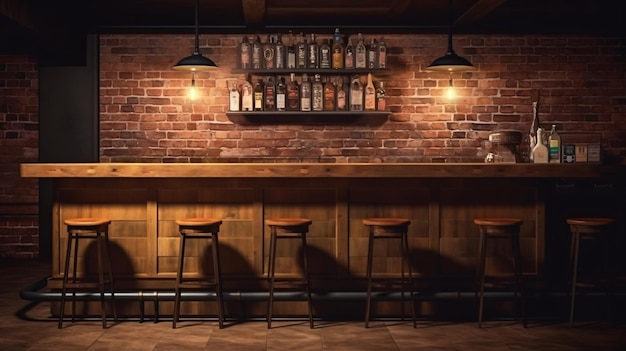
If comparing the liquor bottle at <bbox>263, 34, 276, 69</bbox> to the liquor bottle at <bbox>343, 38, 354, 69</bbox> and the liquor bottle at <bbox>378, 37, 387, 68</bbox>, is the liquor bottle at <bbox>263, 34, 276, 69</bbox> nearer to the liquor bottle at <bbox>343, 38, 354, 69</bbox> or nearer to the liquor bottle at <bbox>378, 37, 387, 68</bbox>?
the liquor bottle at <bbox>343, 38, 354, 69</bbox>

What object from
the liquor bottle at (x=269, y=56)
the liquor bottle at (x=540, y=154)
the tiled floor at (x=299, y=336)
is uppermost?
the liquor bottle at (x=269, y=56)

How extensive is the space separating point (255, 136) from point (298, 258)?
2324 millimetres

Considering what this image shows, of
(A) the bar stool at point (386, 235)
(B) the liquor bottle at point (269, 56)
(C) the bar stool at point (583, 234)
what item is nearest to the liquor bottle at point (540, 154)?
(C) the bar stool at point (583, 234)

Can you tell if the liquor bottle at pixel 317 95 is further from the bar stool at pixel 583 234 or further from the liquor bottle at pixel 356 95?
the bar stool at pixel 583 234

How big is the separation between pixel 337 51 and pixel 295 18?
0.50 meters

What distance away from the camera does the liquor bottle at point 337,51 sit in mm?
6781

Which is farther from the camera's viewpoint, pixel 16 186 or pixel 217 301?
pixel 16 186

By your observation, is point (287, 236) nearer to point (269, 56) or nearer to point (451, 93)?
point (269, 56)

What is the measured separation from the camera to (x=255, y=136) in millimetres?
7137

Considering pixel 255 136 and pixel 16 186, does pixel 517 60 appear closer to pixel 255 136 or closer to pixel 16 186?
pixel 255 136

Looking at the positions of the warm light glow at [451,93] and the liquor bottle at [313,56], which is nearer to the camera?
the liquor bottle at [313,56]

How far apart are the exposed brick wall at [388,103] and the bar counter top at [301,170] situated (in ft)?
7.45

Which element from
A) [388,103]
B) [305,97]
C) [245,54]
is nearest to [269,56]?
[245,54]

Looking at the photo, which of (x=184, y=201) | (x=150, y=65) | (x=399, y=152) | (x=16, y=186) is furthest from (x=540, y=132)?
(x=16, y=186)
